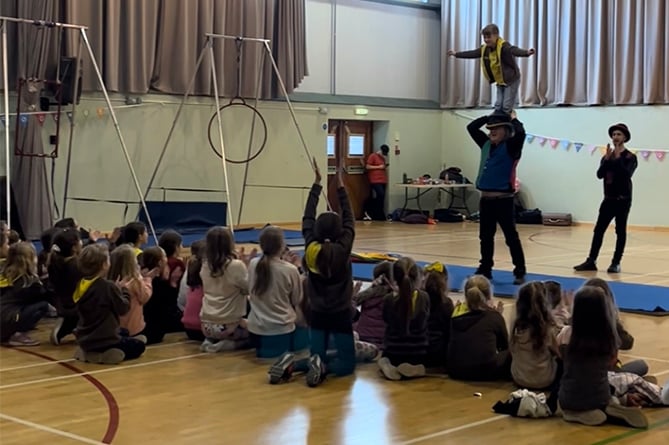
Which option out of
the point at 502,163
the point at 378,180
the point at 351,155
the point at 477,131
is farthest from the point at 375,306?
the point at 351,155

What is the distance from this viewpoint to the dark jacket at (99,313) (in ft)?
16.9

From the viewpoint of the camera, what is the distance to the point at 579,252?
36.3ft

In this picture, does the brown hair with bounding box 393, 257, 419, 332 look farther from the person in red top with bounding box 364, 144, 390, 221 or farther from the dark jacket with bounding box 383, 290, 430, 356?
the person in red top with bounding box 364, 144, 390, 221

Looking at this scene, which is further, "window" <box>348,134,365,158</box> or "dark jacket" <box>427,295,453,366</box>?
"window" <box>348,134,365,158</box>

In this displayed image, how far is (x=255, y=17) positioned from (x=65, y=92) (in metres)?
4.18

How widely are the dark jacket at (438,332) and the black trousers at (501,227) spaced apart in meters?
3.12

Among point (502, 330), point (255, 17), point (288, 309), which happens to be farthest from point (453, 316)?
point (255, 17)

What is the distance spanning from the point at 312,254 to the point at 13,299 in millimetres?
2059

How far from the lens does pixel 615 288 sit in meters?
7.82

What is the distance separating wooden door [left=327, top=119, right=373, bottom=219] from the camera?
1634cm

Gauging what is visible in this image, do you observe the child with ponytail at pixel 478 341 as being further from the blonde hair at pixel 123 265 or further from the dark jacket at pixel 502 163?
the dark jacket at pixel 502 163

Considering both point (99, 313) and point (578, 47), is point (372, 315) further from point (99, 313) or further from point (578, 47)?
point (578, 47)

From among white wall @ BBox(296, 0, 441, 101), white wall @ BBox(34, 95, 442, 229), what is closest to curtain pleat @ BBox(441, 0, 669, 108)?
white wall @ BBox(296, 0, 441, 101)

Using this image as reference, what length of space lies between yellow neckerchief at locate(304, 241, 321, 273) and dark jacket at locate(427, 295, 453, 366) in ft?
2.20
